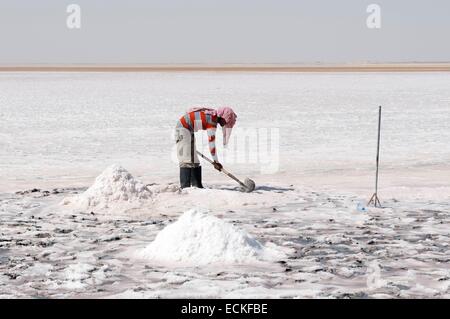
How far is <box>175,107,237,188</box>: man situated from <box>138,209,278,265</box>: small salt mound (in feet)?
10.4

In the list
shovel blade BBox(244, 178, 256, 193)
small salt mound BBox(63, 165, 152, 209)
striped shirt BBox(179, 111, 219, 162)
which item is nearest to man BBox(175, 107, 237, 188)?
striped shirt BBox(179, 111, 219, 162)

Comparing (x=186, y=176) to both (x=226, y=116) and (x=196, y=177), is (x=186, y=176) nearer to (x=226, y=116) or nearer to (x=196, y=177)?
(x=196, y=177)

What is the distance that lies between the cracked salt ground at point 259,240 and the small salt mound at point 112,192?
0.84 ft

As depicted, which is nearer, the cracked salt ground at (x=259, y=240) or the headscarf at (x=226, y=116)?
the cracked salt ground at (x=259, y=240)

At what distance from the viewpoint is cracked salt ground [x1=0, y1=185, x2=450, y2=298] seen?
230 inches

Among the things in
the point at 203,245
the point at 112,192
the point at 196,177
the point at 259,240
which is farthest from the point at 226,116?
the point at 203,245

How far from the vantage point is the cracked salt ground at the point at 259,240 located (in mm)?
5832

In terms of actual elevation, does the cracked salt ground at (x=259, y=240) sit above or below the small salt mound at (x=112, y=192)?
below

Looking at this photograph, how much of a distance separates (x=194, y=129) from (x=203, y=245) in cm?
356

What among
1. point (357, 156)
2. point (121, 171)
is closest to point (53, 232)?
point (121, 171)

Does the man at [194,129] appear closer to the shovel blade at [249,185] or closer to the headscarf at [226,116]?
the headscarf at [226,116]

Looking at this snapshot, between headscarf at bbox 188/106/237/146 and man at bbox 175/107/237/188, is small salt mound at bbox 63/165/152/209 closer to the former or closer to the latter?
man at bbox 175/107/237/188

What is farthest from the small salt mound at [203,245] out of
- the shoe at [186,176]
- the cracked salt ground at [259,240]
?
the shoe at [186,176]

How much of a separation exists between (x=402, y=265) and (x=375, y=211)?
2.49 metres
